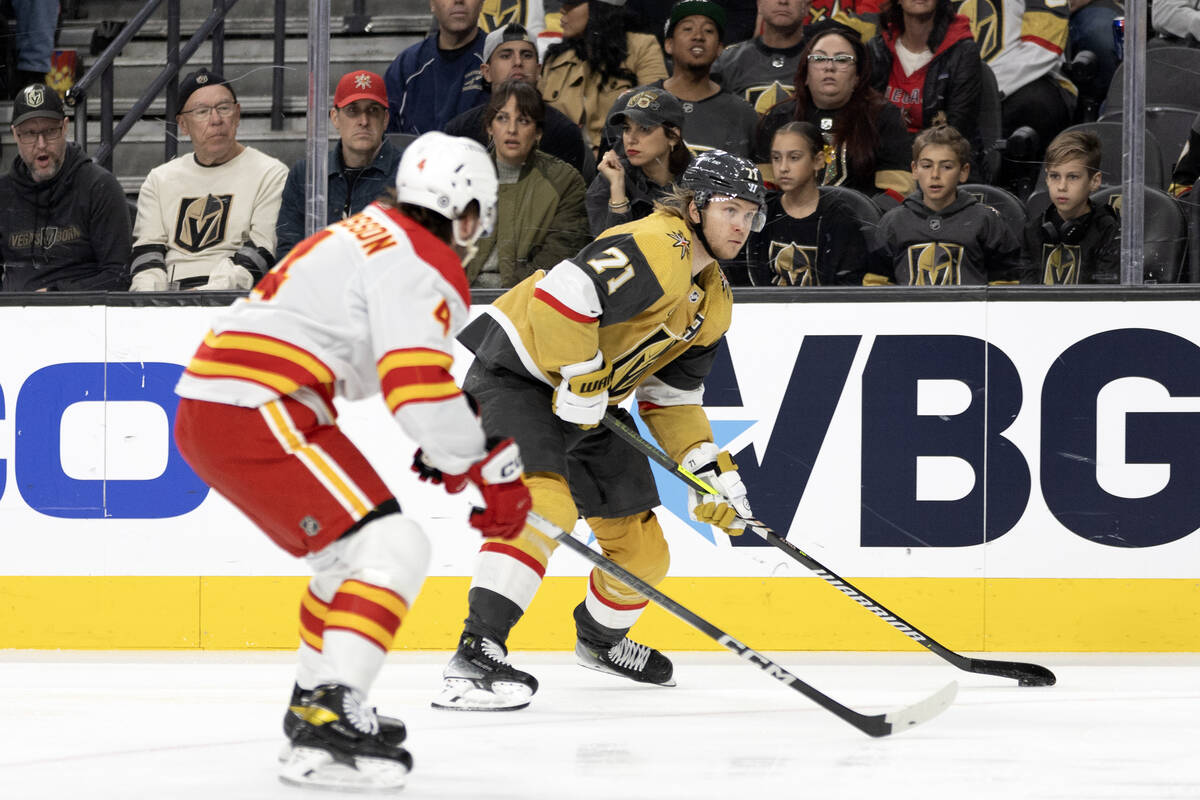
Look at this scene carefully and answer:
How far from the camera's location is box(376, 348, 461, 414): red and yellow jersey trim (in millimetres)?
2355

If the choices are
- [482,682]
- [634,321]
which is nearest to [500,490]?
[482,682]

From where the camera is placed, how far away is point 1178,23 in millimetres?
4238

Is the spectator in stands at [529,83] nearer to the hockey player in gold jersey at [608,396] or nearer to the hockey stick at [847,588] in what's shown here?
the hockey player in gold jersey at [608,396]

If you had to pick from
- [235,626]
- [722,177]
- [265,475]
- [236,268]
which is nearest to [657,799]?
[265,475]

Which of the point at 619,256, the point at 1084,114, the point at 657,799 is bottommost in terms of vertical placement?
the point at 657,799

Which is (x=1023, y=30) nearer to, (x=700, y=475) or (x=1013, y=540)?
(x=1013, y=540)

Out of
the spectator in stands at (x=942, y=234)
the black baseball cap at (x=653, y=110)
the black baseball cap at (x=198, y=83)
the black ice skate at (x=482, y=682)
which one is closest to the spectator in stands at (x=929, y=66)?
the spectator in stands at (x=942, y=234)

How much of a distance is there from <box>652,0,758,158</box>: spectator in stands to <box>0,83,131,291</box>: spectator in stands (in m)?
1.78

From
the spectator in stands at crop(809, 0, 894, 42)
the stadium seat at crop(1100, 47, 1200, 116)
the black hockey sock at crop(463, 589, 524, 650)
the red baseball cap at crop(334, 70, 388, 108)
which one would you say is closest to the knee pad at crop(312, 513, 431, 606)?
the black hockey sock at crop(463, 589, 524, 650)

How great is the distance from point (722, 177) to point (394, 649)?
1.86 metres

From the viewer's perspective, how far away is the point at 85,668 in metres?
3.94

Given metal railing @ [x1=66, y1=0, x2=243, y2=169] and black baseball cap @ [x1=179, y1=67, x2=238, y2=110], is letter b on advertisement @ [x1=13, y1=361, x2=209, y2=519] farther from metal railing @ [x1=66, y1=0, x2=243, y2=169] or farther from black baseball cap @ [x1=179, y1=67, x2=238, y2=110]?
black baseball cap @ [x1=179, y1=67, x2=238, y2=110]

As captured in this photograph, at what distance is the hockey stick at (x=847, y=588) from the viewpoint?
3.56 m

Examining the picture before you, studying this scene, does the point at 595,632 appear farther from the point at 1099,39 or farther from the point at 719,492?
the point at 1099,39
